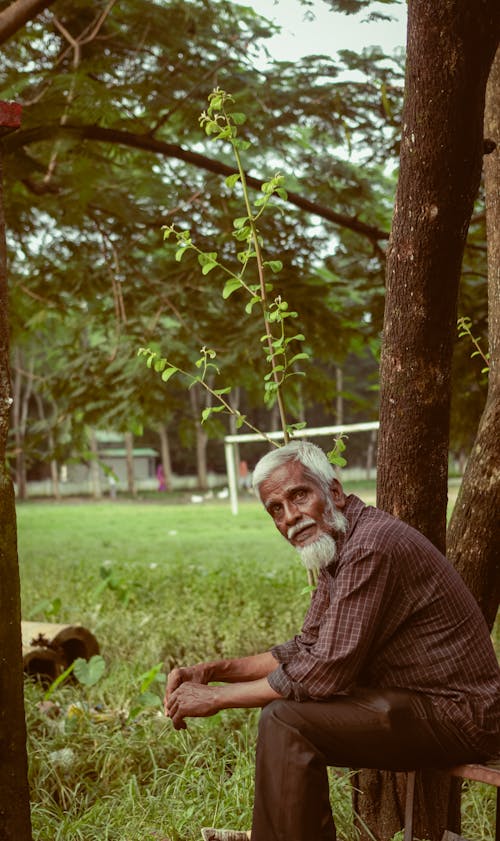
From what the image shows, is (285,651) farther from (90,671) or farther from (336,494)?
(90,671)

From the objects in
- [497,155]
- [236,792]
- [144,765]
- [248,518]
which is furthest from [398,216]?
[248,518]

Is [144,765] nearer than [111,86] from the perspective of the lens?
Yes

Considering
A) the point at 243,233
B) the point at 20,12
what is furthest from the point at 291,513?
the point at 20,12

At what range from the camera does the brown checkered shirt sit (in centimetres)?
296

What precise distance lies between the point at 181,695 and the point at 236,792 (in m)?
0.94

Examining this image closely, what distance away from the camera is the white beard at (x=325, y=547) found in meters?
3.14

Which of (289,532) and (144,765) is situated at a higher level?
(289,532)

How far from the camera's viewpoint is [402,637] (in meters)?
3.06

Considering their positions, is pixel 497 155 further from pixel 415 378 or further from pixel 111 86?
pixel 111 86

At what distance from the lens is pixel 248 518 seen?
77.4 ft

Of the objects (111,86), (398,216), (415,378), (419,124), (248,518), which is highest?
(111,86)

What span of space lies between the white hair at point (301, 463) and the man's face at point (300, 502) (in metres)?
0.01

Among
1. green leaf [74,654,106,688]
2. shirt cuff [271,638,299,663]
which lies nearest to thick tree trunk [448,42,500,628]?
shirt cuff [271,638,299,663]

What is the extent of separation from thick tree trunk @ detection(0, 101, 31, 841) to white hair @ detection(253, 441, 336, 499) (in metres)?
0.84
